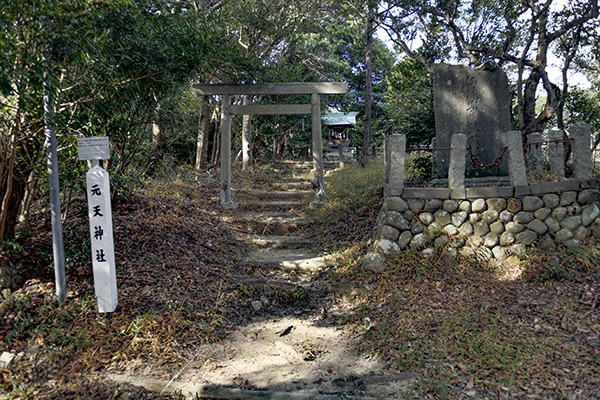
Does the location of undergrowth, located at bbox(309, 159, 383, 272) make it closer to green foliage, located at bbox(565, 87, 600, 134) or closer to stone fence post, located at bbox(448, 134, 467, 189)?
stone fence post, located at bbox(448, 134, 467, 189)

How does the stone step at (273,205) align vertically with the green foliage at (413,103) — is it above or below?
below

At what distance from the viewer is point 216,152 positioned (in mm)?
13664

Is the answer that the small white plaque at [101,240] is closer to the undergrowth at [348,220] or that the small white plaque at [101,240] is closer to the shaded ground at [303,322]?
the shaded ground at [303,322]

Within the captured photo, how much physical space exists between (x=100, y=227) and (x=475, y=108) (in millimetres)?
6081

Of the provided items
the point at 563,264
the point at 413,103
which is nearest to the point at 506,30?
the point at 413,103

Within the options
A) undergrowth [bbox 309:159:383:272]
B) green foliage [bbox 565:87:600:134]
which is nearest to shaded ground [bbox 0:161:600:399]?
undergrowth [bbox 309:159:383:272]

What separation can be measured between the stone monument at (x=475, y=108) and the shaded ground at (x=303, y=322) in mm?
2174

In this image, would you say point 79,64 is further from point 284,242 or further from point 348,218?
point 348,218

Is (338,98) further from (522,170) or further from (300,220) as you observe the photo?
(522,170)

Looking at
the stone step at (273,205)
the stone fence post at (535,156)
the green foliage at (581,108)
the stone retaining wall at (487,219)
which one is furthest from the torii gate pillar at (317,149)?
the green foliage at (581,108)

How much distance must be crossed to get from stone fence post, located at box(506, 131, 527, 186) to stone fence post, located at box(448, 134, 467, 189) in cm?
63

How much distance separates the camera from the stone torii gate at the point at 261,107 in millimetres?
8922

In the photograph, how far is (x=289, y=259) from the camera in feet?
20.5

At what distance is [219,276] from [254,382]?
220 cm
